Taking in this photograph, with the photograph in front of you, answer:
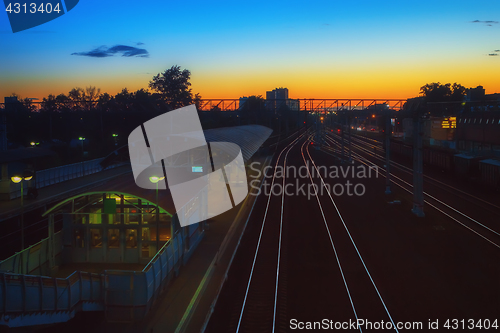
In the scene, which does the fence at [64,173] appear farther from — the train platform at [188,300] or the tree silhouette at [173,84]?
the tree silhouette at [173,84]

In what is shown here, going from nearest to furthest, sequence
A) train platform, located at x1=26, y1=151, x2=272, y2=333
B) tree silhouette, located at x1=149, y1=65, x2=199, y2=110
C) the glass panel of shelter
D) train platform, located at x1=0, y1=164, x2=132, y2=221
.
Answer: train platform, located at x1=26, y1=151, x2=272, y2=333 < the glass panel of shelter < train platform, located at x1=0, y1=164, x2=132, y2=221 < tree silhouette, located at x1=149, y1=65, x2=199, y2=110

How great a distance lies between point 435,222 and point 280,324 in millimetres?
10781

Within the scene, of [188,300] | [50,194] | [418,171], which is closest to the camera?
[188,300]

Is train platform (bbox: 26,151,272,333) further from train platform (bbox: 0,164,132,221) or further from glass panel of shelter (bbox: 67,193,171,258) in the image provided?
train platform (bbox: 0,164,132,221)

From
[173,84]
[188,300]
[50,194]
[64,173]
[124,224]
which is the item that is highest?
[173,84]

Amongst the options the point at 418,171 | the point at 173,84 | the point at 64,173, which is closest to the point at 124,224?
the point at 418,171

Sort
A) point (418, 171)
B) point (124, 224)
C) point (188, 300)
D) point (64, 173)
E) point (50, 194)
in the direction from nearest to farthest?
point (188, 300) → point (124, 224) → point (418, 171) → point (50, 194) → point (64, 173)

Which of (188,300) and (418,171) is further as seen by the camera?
A: (418,171)

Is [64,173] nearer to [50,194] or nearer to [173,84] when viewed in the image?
[50,194]

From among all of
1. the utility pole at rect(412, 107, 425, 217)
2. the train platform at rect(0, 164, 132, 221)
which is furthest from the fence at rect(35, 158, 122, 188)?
the utility pole at rect(412, 107, 425, 217)

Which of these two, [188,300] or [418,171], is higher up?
[418,171]

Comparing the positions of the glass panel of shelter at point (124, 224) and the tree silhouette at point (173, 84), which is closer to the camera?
the glass panel of shelter at point (124, 224)

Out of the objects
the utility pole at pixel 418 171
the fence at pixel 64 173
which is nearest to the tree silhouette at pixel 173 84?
the fence at pixel 64 173

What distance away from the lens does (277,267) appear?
11734 millimetres
